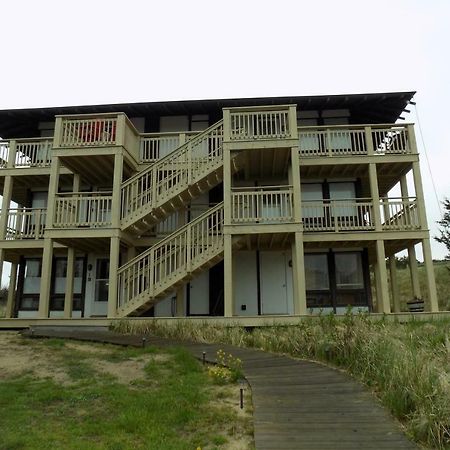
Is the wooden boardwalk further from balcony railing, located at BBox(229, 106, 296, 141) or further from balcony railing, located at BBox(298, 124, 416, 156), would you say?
balcony railing, located at BBox(298, 124, 416, 156)

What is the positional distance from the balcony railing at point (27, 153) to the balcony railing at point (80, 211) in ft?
9.27

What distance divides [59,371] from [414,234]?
11.9m

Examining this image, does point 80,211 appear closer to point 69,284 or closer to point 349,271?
point 69,284

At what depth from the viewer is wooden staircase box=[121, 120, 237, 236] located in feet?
47.1

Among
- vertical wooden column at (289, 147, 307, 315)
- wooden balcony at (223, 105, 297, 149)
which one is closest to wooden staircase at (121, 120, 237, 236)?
wooden balcony at (223, 105, 297, 149)

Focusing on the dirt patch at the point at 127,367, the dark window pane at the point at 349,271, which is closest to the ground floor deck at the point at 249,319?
the dirt patch at the point at 127,367

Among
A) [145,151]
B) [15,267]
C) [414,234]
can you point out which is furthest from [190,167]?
[15,267]

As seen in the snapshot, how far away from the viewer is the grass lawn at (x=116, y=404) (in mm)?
5145

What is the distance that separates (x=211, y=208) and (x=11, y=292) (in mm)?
9230

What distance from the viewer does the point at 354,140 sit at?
1652 cm

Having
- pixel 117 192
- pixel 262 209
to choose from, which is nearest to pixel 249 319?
pixel 262 209

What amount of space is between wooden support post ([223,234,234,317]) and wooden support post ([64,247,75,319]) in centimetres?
586

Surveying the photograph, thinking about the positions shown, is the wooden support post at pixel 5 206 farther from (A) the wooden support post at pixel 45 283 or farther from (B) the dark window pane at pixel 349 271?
(B) the dark window pane at pixel 349 271

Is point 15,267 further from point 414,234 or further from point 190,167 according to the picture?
point 414,234
